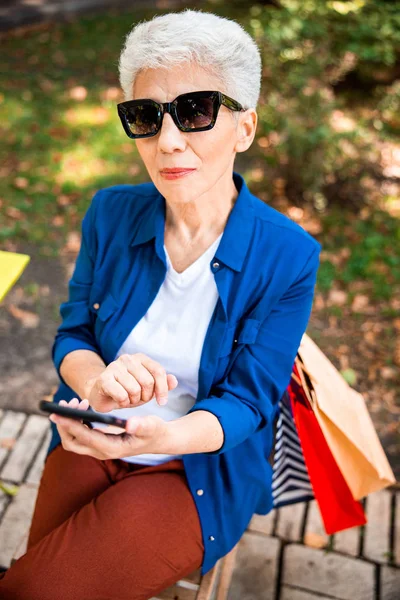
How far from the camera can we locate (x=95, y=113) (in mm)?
6234

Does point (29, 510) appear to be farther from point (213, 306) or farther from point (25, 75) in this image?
point (25, 75)

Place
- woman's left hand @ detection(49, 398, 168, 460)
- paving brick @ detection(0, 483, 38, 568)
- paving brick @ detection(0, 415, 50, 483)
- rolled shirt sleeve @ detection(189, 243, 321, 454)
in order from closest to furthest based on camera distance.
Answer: woman's left hand @ detection(49, 398, 168, 460), rolled shirt sleeve @ detection(189, 243, 321, 454), paving brick @ detection(0, 483, 38, 568), paving brick @ detection(0, 415, 50, 483)

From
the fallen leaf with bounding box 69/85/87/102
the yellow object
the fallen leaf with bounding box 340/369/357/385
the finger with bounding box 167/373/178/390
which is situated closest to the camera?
the finger with bounding box 167/373/178/390

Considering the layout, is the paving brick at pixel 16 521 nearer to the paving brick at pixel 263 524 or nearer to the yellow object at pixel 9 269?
the paving brick at pixel 263 524

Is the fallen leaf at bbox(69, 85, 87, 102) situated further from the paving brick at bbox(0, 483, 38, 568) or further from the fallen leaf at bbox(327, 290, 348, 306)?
the paving brick at bbox(0, 483, 38, 568)

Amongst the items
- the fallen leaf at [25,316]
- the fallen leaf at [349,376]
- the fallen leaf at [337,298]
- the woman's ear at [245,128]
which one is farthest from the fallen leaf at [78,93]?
the woman's ear at [245,128]

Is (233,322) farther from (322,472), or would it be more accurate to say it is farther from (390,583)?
(390,583)

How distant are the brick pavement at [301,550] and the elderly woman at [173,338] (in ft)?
2.11

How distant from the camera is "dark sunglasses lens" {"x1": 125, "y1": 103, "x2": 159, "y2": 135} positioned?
1.69 meters

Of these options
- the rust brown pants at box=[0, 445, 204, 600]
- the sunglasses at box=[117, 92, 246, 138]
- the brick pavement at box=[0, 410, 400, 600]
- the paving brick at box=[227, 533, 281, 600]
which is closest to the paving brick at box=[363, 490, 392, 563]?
the brick pavement at box=[0, 410, 400, 600]

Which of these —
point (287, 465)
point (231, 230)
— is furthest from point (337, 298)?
point (231, 230)

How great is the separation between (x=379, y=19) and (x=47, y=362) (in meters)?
3.50

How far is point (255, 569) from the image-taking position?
8.67 feet

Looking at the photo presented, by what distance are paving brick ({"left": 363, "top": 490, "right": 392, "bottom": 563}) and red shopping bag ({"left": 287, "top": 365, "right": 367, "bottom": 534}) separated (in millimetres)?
566
